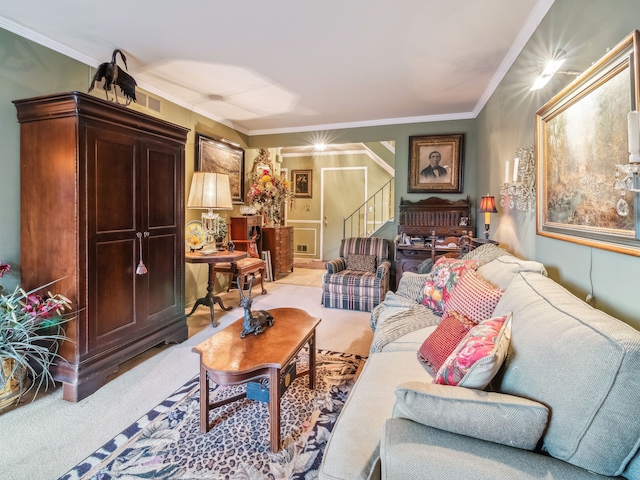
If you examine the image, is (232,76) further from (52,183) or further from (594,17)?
(594,17)

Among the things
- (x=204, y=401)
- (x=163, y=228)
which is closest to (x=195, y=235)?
(x=163, y=228)

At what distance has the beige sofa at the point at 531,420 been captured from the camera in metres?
0.80

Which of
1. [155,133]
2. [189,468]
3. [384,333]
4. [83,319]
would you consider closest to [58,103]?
[155,133]

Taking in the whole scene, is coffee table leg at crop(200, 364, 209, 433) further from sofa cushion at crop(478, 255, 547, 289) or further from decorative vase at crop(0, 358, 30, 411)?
sofa cushion at crop(478, 255, 547, 289)

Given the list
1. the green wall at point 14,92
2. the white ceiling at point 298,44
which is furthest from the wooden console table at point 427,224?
the green wall at point 14,92

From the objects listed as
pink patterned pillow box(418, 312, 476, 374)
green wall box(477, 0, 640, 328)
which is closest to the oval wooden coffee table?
pink patterned pillow box(418, 312, 476, 374)

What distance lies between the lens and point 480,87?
11.6 ft

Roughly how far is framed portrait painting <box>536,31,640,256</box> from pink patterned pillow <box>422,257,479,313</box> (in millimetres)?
591

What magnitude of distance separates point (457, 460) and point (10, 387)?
2.66m

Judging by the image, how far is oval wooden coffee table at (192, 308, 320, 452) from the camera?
160 centimetres

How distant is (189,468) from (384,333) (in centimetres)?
129

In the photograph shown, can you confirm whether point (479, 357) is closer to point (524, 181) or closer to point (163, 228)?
point (524, 181)

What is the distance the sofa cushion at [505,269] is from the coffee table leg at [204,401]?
1.80 meters

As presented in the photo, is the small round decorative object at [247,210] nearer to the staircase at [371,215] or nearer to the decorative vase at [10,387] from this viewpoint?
the staircase at [371,215]
